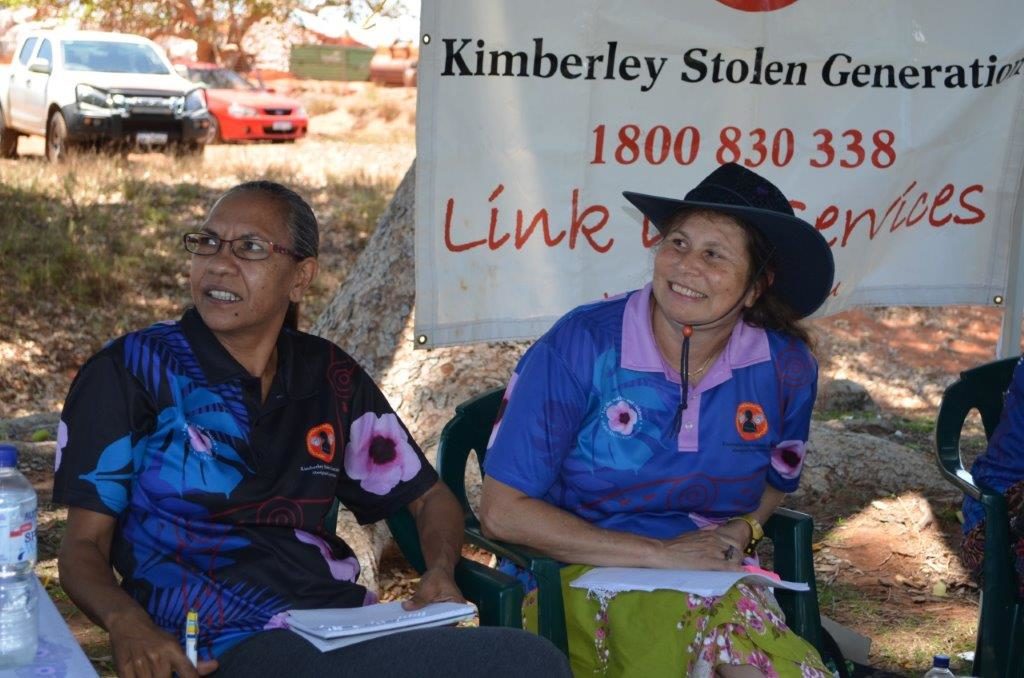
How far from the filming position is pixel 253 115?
713 inches

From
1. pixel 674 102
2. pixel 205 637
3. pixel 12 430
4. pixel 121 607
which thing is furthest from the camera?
pixel 12 430

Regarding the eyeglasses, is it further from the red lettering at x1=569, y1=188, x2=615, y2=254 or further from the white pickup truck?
the white pickup truck

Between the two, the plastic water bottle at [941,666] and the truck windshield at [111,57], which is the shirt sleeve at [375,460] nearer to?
the plastic water bottle at [941,666]

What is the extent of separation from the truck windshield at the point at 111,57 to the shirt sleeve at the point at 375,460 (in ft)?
41.9

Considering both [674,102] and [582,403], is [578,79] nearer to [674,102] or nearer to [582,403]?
[674,102]

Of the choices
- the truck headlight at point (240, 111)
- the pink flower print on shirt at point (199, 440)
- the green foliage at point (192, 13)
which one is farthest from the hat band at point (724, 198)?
the truck headlight at point (240, 111)

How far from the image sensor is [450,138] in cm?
387

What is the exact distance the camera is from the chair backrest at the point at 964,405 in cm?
383

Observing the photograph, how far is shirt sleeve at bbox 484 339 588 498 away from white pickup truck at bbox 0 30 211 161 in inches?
469

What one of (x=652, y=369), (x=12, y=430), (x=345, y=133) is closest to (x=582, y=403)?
(x=652, y=369)

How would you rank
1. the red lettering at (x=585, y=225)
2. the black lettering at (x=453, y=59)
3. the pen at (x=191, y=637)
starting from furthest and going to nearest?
the red lettering at (x=585, y=225)
the black lettering at (x=453, y=59)
the pen at (x=191, y=637)

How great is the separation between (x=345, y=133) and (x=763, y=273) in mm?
19536

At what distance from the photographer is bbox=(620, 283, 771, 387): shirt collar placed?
3.16 m

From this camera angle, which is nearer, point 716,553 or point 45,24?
point 716,553
